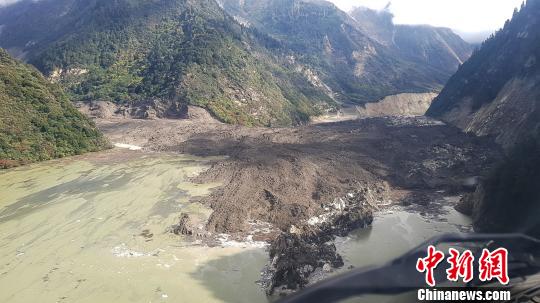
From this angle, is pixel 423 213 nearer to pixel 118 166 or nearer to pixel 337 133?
pixel 118 166

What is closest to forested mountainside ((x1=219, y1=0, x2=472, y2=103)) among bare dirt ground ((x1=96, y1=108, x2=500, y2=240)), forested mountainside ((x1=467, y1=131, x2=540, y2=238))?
bare dirt ground ((x1=96, y1=108, x2=500, y2=240))

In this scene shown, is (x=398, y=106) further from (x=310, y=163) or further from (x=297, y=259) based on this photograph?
(x=297, y=259)

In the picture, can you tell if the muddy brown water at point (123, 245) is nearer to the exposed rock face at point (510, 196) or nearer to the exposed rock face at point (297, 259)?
the exposed rock face at point (297, 259)

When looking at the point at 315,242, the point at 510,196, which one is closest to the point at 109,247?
the point at 315,242

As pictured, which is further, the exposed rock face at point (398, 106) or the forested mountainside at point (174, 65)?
the exposed rock face at point (398, 106)

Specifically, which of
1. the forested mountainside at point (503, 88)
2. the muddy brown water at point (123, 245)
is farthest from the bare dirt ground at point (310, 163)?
the muddy brown water at point (123, 245)

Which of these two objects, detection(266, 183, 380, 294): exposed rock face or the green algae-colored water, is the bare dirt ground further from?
the green algae-colored water
